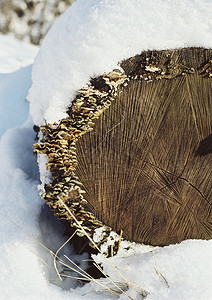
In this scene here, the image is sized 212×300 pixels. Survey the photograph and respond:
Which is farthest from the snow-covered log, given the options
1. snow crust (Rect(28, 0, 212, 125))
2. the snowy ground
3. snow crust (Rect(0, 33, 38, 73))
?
snow crust (Rect(0, 33, 38, 73))


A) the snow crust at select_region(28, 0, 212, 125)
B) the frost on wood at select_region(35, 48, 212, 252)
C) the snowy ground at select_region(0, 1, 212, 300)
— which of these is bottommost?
the snowy ground at select_region(0, 1, 212, 300)

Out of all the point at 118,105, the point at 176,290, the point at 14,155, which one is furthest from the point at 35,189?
the point at 176,290

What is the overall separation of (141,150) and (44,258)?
0.61m

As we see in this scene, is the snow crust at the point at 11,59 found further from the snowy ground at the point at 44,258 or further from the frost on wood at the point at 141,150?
the frost on wood at the point at 141,150

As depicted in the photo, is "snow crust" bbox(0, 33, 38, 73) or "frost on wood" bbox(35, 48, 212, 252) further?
Answer: "snow crust" bbox(0, 33, 38, 73)

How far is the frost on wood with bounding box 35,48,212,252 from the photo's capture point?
2.44 ft

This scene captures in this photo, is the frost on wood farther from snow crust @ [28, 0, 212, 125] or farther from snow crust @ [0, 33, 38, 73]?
snow crust @ [0, 33, 38, 73]

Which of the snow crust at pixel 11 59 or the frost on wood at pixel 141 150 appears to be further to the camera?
the snow crust at pixel 11 59

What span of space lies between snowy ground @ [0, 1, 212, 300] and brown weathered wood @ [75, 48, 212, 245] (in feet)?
0.27

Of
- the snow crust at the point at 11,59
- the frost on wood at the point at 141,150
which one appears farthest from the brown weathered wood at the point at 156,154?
the snow crust at the point at 11,59

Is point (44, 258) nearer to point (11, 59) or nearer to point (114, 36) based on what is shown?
point (114, 36)

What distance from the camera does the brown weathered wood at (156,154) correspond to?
0.74 m

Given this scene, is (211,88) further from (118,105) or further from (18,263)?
(18,263)

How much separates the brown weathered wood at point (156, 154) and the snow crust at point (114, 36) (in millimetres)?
45
